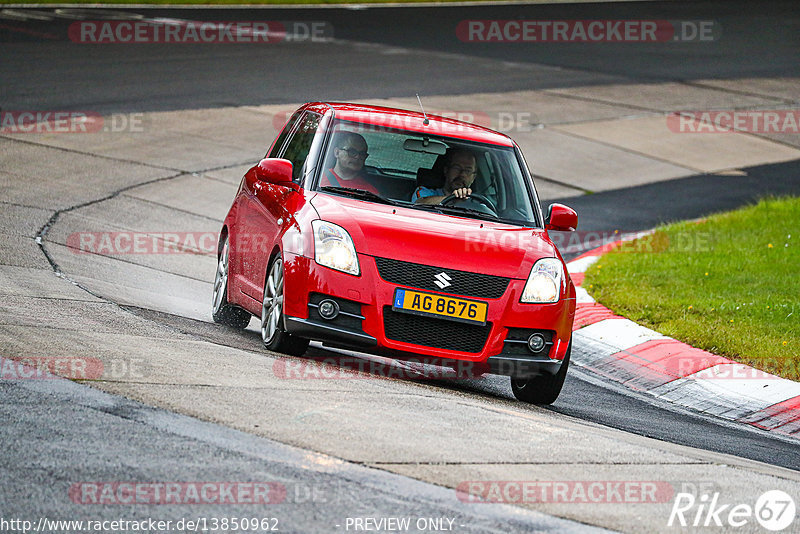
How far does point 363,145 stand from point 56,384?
3171 mm

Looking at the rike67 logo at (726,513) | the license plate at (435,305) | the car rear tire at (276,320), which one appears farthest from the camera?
the car rear tire at (276,320)

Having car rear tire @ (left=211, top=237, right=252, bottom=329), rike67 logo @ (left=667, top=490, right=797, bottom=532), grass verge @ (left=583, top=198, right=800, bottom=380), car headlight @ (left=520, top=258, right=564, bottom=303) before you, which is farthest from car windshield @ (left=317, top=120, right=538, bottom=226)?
rike67 logo @ (left=667, top=490, right=797, bottom=532)

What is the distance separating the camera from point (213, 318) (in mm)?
9234

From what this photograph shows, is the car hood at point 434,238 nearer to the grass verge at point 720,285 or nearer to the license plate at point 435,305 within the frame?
the license plate at point 435,305

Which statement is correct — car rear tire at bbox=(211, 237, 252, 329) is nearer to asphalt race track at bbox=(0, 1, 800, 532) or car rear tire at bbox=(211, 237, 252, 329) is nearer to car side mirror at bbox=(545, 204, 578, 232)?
asphalt race track at bbox=(0, 1, 800, 532)

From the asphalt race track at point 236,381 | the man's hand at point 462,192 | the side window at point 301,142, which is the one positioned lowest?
the asphalt race track at point 236,381

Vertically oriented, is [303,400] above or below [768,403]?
above

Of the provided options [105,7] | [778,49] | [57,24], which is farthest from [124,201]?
[778,49]

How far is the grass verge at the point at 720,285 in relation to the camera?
9.53 meters

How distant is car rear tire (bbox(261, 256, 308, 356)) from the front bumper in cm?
18

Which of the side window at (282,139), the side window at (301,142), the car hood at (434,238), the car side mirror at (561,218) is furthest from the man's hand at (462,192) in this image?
the side window at (282,139)

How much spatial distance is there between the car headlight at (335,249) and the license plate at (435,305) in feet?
1.03

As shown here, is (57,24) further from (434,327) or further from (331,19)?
(434,327)

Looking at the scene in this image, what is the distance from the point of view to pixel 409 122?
850cm
